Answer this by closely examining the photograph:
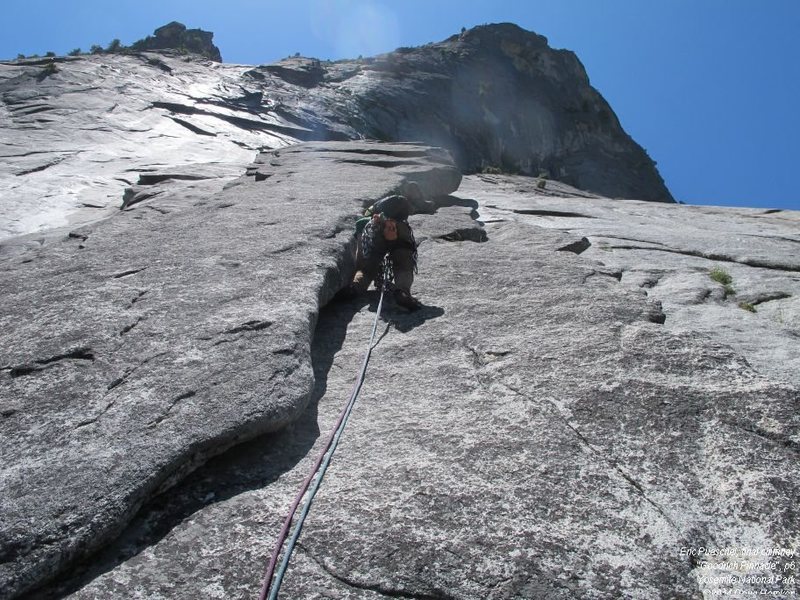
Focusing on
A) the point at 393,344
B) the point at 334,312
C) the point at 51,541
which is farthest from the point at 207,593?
the point at 334,312

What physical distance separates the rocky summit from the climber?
21cm

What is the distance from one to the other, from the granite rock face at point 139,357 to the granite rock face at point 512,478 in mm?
250

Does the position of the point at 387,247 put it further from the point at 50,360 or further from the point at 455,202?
the point at 455,202

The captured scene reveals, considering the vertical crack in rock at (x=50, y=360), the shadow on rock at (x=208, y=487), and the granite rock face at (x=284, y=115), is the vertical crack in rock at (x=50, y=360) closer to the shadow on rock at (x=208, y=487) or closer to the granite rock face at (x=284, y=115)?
the shadow on rock at (x=208, y=487)

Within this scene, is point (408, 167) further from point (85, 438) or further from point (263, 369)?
point (85, 438)

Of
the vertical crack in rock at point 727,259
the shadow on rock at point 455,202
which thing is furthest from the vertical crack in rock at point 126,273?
the shadow on rock at point 455,202

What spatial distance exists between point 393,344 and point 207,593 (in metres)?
2.96

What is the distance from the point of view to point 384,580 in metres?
3.15

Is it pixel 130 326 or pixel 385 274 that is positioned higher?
pixel 385 274

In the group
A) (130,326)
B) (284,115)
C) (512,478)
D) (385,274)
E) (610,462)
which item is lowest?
(512,478)

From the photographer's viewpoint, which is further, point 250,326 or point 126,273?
point 126,273

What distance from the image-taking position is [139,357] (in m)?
4.70

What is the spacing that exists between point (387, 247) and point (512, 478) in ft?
12.3

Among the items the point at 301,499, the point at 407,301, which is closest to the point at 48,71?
the point at 407,301
